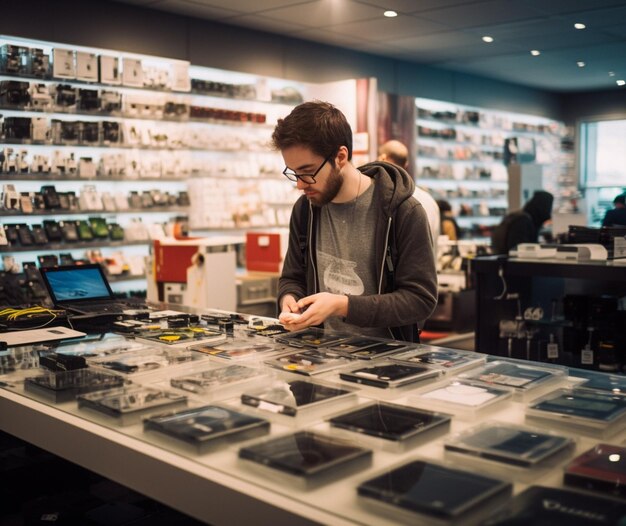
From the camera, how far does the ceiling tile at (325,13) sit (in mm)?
7159

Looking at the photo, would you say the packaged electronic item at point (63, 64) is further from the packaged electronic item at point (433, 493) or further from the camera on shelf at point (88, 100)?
the packaged electronic item at point (433, 493)

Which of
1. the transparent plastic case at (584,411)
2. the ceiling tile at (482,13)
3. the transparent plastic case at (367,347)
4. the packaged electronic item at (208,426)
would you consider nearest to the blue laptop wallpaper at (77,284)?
the transparent plastic case at (367,347)

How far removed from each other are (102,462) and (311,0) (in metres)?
6.19

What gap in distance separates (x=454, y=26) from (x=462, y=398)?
7325mm

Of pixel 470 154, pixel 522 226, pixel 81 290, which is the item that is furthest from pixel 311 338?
pixel 470 154

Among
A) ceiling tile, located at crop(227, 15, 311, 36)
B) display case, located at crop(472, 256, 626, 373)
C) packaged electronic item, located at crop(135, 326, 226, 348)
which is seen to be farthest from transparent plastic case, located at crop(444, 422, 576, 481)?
ceiling tile, located at crop(227, 15, 311, 36)

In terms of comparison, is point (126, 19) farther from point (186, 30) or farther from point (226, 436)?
point (226, 436)

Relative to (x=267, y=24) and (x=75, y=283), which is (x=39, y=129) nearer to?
(x=267, y=24)

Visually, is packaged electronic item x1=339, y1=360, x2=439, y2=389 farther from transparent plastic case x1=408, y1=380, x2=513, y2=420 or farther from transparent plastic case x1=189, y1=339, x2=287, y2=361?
transparent plastic case x1=189, y1=339, x2=287, y2=361

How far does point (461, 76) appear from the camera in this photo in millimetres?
11492

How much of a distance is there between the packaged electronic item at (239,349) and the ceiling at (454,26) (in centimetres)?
537

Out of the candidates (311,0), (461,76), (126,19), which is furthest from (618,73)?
(126,19)

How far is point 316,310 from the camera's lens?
7.23ft

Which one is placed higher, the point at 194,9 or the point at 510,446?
the point at 194,9
